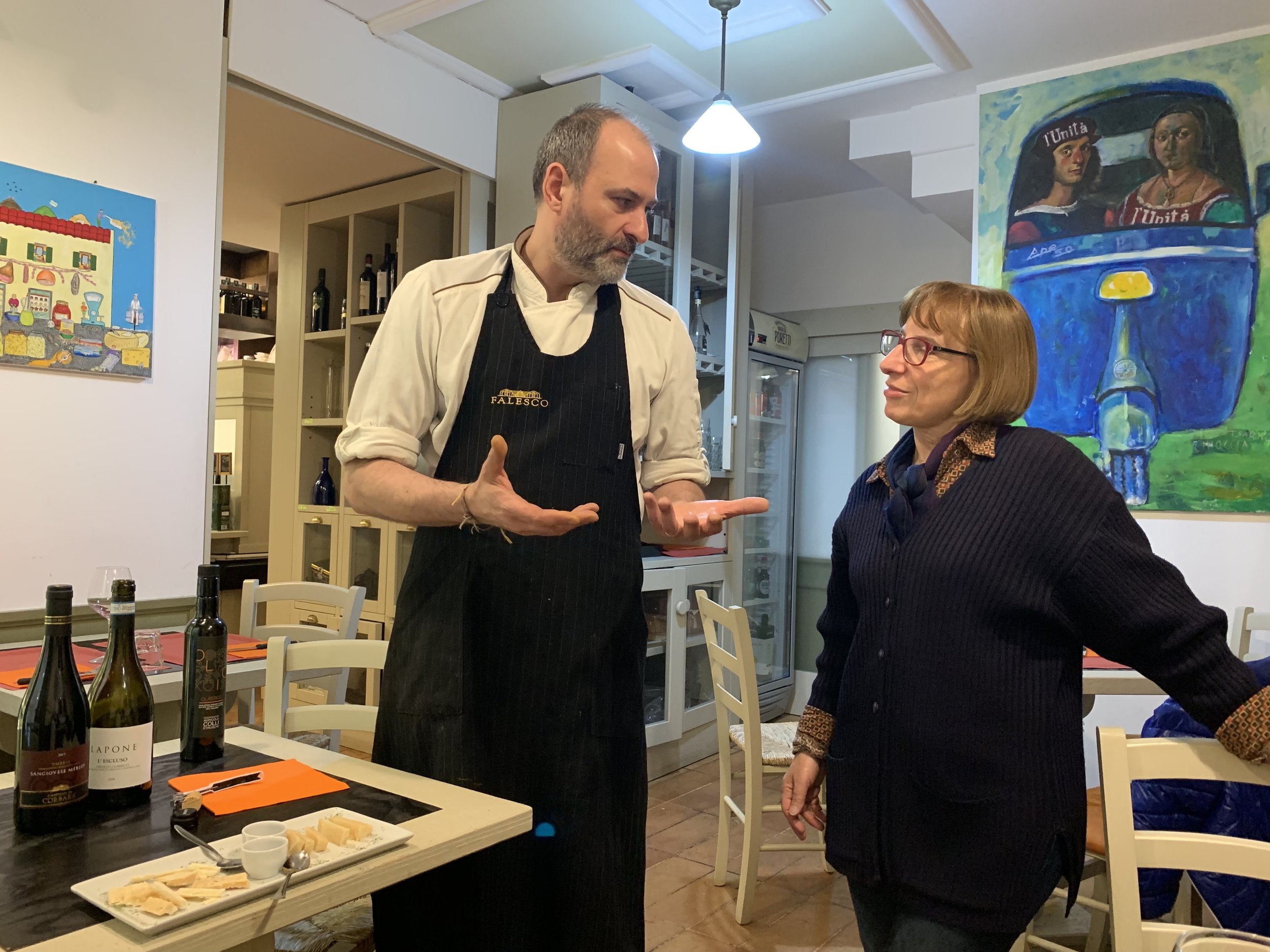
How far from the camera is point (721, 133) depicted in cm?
320

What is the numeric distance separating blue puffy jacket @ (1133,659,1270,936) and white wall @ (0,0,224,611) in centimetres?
261

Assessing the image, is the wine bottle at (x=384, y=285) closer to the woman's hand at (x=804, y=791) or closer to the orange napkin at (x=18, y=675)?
the orange napkin at (x=18, y=675)

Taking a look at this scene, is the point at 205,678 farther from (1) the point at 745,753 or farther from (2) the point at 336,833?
(1) the point at 745,753

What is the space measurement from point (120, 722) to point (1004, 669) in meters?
1.14

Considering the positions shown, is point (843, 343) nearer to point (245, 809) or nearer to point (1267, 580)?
point (1267, 580)

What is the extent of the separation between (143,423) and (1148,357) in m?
3.34

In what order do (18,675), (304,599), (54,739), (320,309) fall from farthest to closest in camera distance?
(320,309), (304,599), (18,675), (54,739)

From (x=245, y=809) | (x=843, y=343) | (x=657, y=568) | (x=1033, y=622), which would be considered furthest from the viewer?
(x=843, y=343)

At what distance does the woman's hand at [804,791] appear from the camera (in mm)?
1508

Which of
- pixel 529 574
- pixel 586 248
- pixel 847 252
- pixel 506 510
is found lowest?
pixel 529 574

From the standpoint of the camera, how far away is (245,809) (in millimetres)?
1134

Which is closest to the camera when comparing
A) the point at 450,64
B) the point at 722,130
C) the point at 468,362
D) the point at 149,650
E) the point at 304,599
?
the point at 468,362

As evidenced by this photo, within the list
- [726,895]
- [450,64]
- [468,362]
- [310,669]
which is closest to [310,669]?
[310,669]

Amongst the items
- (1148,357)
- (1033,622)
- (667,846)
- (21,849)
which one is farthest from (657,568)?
(21,849)
